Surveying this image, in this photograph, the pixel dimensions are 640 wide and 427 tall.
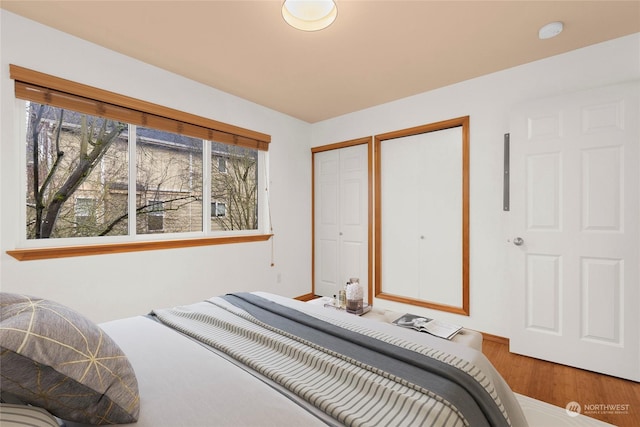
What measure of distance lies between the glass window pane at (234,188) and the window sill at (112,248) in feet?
0.70

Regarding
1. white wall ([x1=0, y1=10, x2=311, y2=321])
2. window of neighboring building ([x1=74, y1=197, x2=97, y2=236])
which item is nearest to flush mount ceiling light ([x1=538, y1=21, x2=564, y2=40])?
white wall ([x1=0, y1=10, x2=311, y2=321])

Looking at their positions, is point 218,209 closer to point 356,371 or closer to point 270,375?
point 270,375

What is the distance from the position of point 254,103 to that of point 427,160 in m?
2.09

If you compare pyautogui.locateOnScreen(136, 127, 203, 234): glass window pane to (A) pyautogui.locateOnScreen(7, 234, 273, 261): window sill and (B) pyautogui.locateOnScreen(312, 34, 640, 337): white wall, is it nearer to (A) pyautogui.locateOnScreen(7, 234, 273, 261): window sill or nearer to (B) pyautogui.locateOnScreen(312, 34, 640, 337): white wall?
(A) pyautogui.locateOnScreen(7, 234, 273, 261): window sill

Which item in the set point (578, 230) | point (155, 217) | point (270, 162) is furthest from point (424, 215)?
point (155, 217)

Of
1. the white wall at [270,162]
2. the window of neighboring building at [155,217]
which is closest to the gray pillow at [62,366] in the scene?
the white wall at [270,162]

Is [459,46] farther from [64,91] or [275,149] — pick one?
[64,91]

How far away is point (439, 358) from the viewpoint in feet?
3.69

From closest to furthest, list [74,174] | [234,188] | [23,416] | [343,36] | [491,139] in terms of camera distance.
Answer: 1. [23,416]
2. [343,36]
3. [74,174]
4. [491,139]
5. [234,188]

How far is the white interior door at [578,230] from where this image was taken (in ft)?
6.92

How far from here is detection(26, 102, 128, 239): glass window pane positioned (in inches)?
86.0

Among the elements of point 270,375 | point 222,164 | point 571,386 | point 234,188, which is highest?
point 222,164

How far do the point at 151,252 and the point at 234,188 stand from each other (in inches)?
46.5

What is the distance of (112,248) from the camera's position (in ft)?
7.86
